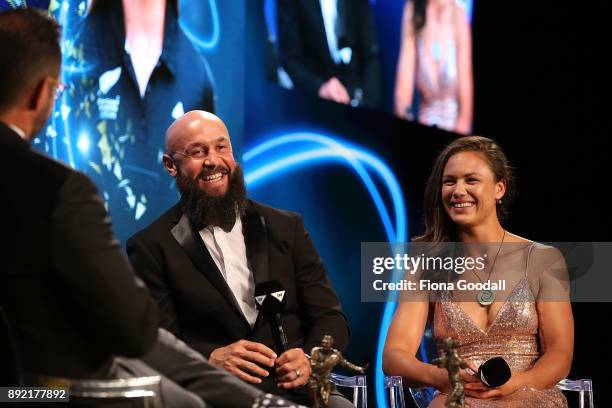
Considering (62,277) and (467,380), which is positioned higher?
(62,277)

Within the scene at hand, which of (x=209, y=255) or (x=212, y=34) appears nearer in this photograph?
(x=209, y=255)

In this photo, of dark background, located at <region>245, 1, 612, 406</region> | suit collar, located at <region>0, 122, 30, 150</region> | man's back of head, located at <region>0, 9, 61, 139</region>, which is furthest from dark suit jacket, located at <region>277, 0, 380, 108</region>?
suit collar, located at <region>0, 122, 30, 150</region>

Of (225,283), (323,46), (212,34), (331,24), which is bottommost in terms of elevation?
(225,283)

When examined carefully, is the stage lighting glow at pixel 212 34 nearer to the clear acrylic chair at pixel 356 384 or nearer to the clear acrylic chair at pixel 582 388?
the clear acrylic chair at pixel 356 384

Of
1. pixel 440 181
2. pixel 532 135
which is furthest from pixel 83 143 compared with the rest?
pixel 532 135

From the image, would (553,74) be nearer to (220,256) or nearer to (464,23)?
(464,23)

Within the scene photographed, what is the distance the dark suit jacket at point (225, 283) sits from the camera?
3.27m

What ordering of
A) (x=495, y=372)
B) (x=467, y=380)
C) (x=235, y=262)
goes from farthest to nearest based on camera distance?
(x=235, y=262)
(x=467, y=380)
(x=495, y=372)

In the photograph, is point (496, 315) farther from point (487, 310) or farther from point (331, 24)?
point (331, 24)

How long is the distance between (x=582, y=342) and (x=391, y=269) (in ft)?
4.83

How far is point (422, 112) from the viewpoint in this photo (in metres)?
5.96

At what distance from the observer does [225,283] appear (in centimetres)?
329

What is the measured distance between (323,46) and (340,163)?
75 centimetres

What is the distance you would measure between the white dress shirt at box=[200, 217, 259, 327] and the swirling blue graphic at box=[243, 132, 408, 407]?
1.25 m
